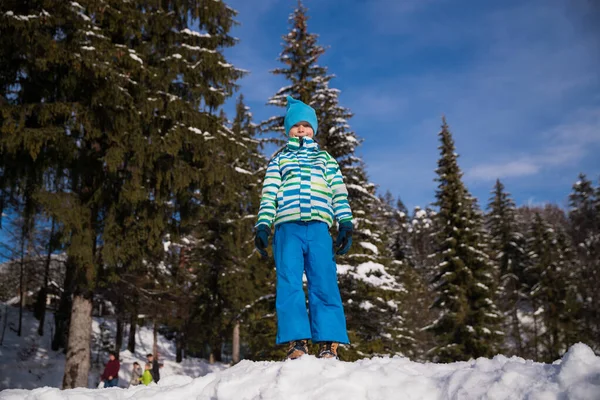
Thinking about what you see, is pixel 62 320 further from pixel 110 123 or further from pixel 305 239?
pixel 305 239

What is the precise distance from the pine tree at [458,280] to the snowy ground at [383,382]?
18873mm

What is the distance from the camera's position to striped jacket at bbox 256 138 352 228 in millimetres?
4016

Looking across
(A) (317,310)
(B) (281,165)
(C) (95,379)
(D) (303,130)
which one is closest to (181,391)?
(A) (317,310)

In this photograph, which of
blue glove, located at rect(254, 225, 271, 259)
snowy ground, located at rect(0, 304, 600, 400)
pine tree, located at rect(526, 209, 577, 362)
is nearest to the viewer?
snowy ground, located at rect(0, 304, 600, 400)

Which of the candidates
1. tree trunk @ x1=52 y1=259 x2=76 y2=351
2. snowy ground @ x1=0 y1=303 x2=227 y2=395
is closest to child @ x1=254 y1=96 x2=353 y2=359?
snowy ground @ x1=0 y1=303 x2=227 y2=395

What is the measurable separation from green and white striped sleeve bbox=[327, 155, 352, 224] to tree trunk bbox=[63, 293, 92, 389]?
24.8 feet

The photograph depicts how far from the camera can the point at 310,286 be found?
3955 millimetres

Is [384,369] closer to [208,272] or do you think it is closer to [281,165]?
[281,165]

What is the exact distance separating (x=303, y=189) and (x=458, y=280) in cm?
1945

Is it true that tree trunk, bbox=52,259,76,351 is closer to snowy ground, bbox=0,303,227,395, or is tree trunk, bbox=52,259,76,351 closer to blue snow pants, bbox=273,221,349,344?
snowy ground, bbox=0,303,227,395

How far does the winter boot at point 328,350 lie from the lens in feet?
12.0

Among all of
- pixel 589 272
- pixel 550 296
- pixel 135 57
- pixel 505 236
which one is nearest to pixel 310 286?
pixel 135 57

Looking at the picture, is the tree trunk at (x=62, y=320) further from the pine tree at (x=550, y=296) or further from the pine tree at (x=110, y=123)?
the pine tree at (x=550, y=296)

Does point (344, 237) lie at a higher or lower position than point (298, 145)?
lower
